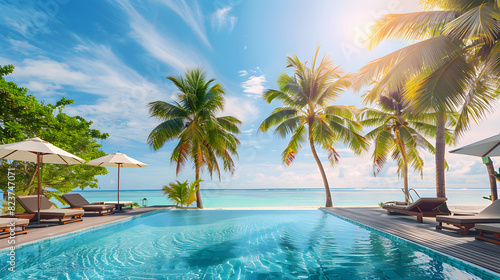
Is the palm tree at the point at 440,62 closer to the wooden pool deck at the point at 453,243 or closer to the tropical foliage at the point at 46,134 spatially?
the wooden pool deck at the point at 453,243

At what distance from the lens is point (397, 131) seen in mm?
11531

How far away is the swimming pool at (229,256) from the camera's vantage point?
3412mm

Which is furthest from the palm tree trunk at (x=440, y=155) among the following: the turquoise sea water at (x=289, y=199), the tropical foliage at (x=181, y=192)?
the tropical foliage at (x=181, y=192)

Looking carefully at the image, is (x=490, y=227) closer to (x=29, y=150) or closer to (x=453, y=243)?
(x=453, y=243)

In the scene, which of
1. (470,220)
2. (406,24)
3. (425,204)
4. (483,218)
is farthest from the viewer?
(425,204)

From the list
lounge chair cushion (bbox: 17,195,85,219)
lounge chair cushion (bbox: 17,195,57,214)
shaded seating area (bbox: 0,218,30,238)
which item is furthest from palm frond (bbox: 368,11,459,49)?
A: lounge chair cushion (bbox: 17,195,57,214)

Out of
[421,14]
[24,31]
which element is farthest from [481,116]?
[24,31]

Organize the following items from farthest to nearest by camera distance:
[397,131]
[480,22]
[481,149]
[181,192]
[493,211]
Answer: [397,131] < [181,192] < [481,149] < [493,211] < [480,22]

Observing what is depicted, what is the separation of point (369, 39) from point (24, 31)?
587 inches

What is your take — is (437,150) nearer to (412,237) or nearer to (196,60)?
(412,237)

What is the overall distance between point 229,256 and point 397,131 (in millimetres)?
10421

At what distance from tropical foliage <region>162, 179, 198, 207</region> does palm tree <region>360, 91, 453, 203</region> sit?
891 cm

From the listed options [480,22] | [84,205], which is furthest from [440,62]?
[84,205]

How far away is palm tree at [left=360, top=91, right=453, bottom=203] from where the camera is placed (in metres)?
11.5
